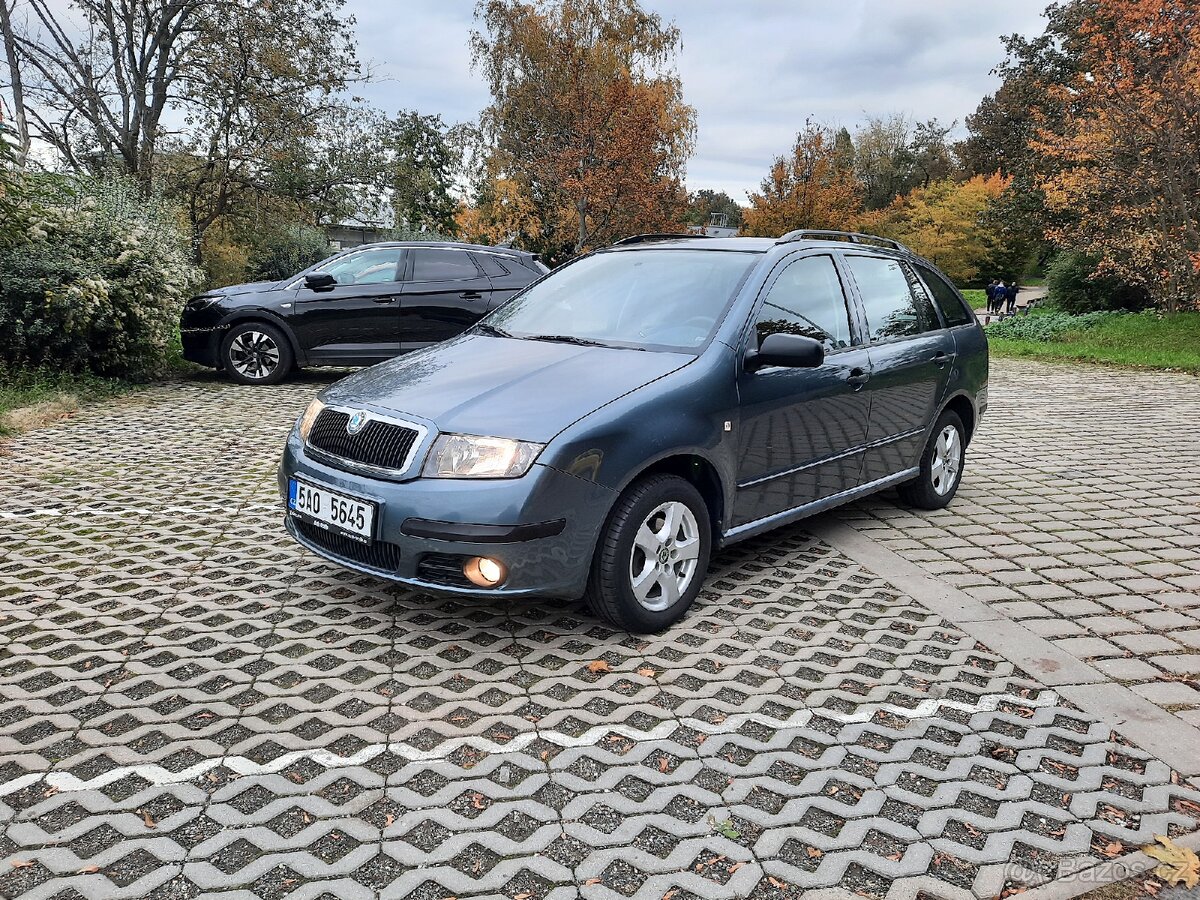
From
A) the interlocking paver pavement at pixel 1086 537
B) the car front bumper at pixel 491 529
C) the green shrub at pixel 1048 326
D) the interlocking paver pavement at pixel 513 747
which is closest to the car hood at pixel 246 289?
the interlocking paver pavement at pixel 513 747

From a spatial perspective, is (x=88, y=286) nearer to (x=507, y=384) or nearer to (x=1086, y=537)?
(x=507, y=384)

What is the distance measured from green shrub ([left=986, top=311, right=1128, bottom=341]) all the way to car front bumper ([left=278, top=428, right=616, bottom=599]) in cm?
2013

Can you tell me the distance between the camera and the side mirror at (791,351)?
13.4ft

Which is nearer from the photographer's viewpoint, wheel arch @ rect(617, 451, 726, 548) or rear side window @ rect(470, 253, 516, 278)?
wheel arch @ rect(617, 451, 726, 548)

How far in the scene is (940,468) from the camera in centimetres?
603

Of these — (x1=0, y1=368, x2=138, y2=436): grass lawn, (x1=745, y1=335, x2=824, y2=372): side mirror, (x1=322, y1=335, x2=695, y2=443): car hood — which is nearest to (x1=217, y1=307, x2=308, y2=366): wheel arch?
(x1=0, y1=368, x2=138, y2=436): grass lawn

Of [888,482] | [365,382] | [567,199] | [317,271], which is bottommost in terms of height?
[888,482]

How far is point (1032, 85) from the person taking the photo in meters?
33.3

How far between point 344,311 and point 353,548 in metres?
7.29

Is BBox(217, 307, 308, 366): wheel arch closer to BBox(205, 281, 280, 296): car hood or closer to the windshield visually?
BBox(205, 281, 280, 296): car hood

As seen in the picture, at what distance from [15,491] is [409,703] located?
13.6 feet

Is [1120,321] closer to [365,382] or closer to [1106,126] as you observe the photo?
[1106,126]

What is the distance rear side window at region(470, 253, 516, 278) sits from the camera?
11.0 meters

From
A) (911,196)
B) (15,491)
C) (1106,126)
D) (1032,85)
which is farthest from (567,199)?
(911,196)
